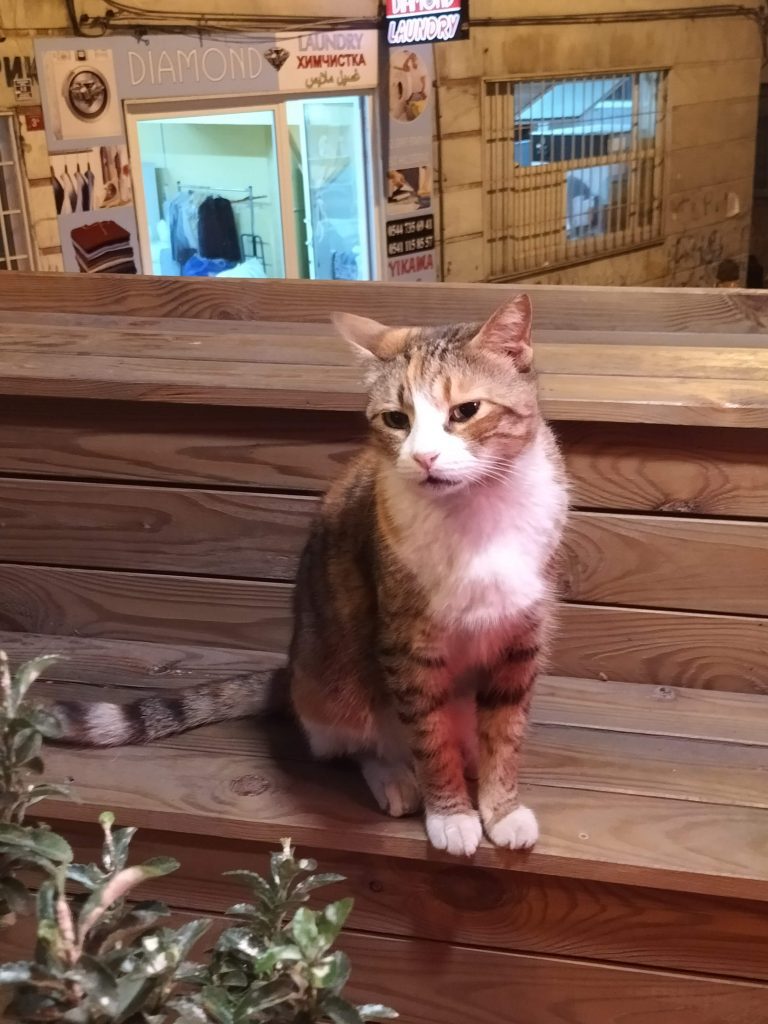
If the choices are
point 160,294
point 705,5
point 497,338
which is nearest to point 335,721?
point 497,338

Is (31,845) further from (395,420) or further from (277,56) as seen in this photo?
(277,56)

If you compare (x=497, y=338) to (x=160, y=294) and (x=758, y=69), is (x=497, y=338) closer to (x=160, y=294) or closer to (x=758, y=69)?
(x=160, y=294)

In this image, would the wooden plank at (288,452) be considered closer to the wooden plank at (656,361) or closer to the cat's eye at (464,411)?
the wooden plank at (656,361)

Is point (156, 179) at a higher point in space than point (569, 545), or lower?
higher

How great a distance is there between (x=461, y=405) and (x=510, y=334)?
3.4 inches

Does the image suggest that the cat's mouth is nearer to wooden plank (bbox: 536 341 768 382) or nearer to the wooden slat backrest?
the wooden slat backrest

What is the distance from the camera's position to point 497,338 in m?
1.03

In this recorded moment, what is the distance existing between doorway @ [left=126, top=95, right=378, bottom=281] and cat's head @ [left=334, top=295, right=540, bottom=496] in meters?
2.52

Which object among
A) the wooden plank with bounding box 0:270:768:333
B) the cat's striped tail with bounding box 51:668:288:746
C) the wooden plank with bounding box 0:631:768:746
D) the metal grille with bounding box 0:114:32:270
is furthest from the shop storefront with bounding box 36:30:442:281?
the cat's striped tail with bounding box 51:668:288:746

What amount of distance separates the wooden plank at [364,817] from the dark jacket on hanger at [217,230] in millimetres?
2856

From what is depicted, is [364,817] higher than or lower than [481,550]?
lower

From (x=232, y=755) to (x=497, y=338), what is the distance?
2.01 ft

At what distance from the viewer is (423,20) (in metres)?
3.77

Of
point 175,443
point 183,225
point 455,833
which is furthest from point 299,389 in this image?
point 183,225
